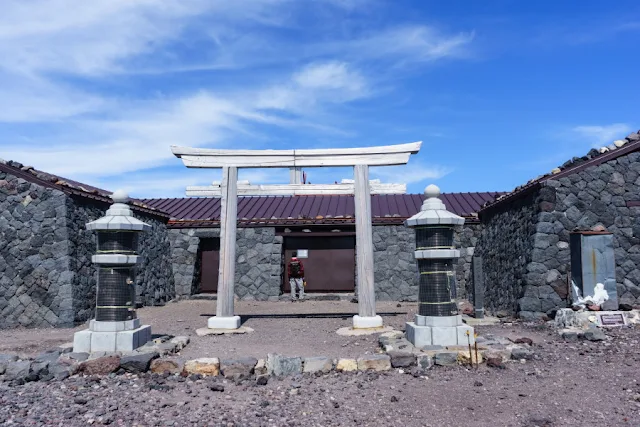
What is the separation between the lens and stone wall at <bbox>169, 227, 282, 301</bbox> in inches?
653

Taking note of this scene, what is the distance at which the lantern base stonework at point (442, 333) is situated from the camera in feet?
24.5

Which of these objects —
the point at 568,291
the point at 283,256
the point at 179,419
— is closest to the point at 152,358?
the point at 179,419

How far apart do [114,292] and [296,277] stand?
8836mm

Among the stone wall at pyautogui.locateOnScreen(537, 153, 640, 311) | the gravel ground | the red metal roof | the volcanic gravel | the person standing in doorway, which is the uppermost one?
the red metal roof

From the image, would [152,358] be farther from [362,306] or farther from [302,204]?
[302,204]

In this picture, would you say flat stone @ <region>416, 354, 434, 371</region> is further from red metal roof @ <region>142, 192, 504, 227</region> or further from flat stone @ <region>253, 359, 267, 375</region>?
red metal roof @ <region>142, 192, 504, 227</region>

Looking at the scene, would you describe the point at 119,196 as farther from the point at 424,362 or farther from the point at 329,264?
the point at 329,264

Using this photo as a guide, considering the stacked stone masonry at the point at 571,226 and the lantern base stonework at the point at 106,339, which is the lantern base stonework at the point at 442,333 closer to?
the stacked stone masonry at the point at 571,226

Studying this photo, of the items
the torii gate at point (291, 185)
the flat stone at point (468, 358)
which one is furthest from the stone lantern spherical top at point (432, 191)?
the flat stone at point (468, 358)

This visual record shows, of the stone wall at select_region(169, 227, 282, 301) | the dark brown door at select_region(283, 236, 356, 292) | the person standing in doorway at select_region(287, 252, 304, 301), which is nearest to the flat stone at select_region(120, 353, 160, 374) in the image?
the person standing in doorway at select_region(287, 252, 304, 301)

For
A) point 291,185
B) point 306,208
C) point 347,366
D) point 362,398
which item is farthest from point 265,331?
point 306,208

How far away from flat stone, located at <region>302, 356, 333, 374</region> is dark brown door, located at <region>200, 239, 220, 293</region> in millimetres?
11365

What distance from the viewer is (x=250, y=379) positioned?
6230 millimetres

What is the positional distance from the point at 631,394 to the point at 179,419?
4905 millimetres
